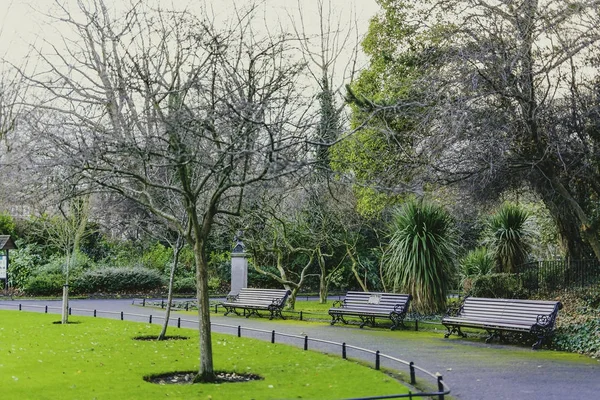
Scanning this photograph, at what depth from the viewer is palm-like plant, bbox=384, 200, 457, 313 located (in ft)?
67.8

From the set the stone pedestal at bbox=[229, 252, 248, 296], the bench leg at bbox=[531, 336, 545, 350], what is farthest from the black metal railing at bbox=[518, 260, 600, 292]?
the stone pedestal at bbox=[229, 252, 248, 296]

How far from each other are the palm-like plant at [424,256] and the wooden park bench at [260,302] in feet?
12.2

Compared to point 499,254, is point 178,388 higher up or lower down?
lower down

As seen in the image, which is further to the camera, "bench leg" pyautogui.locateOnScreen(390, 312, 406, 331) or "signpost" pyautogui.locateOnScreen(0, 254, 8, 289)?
"signpost" pyautogui.locateOnScreen(0, 254, 8, 289)

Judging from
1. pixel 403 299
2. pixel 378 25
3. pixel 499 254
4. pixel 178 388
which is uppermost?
pixel 378 25

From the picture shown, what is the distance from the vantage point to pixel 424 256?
811 inches

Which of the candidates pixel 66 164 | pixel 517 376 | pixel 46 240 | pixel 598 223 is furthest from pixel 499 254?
pixel 46 240

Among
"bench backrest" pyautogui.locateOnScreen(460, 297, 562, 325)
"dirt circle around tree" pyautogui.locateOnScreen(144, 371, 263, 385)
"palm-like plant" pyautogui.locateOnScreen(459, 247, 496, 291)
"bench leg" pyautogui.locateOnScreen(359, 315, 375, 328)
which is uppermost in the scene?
"palm-like plant" pyautogui.locateOnScreen(459, 247, 496, 291)

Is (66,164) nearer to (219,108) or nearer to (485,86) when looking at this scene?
(219,108)

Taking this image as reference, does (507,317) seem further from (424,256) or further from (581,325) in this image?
(424,256)

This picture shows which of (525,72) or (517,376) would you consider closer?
(517,376)

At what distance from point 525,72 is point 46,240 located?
29783mm

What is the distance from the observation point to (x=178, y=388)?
10086 mm

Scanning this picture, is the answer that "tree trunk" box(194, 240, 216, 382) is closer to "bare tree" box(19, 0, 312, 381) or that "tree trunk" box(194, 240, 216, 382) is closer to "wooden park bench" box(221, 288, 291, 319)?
"bare tree" box(19, 0, 312, 381)
